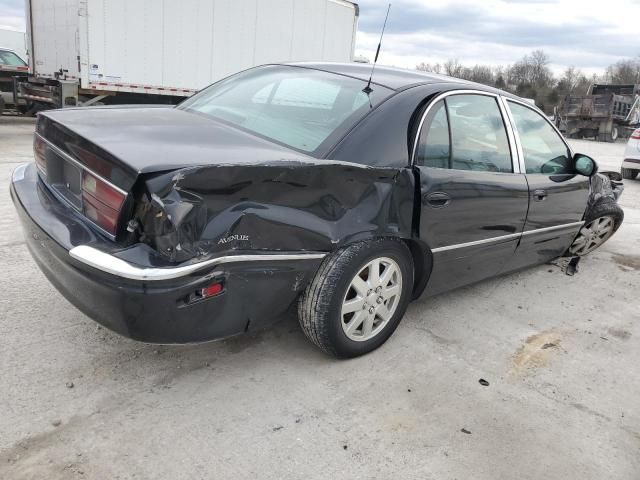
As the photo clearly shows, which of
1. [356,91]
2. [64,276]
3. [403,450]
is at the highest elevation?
[356,91]

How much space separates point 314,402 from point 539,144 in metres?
2.63

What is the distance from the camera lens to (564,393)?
2.85 metres

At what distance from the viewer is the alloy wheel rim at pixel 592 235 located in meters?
4.75

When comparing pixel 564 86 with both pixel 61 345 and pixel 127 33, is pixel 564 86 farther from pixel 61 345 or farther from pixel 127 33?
pixel 61 345

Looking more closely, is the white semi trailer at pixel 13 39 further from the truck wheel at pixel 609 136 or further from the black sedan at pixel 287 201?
the truck wheel at pixel 609 136

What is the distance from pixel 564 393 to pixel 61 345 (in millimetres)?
2713

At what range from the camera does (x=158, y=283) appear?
2008 millimetres

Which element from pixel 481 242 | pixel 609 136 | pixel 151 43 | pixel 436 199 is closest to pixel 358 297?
pixel 436 199

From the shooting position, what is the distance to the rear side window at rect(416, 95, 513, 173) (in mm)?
3006

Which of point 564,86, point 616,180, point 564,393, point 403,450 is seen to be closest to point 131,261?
point 403,450

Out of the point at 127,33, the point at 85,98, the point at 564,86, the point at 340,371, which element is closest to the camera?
the point at 340,371

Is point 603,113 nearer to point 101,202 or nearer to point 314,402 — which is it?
point 314,402

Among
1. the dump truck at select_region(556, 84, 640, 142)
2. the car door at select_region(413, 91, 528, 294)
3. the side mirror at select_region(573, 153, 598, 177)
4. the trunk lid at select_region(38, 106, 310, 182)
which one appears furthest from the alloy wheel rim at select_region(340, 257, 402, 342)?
the dump truck at select_region(556, 84, 640, 142)

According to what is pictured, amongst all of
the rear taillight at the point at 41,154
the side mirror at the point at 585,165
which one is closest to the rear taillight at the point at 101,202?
the rear taillight at the point at 41,154
